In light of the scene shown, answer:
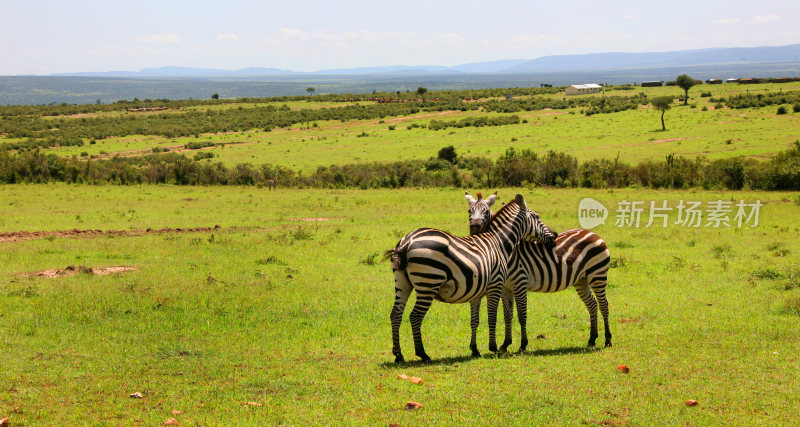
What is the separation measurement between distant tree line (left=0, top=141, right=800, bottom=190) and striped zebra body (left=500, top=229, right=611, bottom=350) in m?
29.0

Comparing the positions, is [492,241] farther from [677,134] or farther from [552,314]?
[677,134]

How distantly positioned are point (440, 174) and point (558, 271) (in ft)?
110

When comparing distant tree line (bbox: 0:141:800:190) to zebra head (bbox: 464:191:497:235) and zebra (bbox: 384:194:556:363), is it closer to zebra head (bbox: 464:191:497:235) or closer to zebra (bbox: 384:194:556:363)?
zebra head (bbox: 464:191:497:235)

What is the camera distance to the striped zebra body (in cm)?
1060

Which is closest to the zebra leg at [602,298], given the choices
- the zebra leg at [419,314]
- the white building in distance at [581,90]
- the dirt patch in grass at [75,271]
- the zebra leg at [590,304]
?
the zebra leg at [590,304]

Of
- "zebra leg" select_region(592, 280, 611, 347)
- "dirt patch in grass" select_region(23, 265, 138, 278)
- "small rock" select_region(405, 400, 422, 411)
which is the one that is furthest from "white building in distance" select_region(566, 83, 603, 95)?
"small rock" select_region(405, 400, 422, 411)

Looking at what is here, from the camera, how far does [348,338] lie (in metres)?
11.8

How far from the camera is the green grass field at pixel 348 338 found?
7.91 meters

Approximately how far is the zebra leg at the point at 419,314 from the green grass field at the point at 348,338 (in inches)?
11.2

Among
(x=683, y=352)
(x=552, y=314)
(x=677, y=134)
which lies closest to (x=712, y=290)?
(x=552, y=314)

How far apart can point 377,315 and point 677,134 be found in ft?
179

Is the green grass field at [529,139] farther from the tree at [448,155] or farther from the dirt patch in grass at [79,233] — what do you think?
the dirt patch in grass at [79,233]

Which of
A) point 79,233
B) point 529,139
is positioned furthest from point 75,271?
point 529,139

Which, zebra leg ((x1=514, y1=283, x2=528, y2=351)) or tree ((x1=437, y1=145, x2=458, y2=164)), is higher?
zebra leg ((x1=514, y1=283, x2=528, y2=351))
